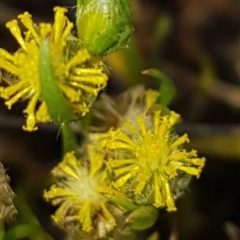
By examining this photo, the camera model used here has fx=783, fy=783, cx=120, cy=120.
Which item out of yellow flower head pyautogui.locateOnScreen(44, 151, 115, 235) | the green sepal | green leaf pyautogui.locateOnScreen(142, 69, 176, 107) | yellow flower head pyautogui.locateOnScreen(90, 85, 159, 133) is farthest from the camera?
yellow flower head pyautogui.locateOnScreen(90, 85, 159, 133)

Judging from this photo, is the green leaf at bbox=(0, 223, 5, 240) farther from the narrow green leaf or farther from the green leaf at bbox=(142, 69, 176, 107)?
the green leaf at bbox=(142, 69, 176, 107)

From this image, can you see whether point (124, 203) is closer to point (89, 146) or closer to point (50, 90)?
point (89, 146)

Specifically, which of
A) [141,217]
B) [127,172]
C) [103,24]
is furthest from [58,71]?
[141,217]

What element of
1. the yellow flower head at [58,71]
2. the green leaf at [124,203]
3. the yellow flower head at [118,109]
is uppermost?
the yellow flower head at [58,71]

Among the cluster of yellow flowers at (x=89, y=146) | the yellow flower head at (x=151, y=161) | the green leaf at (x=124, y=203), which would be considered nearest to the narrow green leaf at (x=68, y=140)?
the cluster of yellow flowers at (x=89, y=146)

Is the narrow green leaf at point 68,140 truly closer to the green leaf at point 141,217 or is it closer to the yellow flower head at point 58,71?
the yellow flower head at point 58,71

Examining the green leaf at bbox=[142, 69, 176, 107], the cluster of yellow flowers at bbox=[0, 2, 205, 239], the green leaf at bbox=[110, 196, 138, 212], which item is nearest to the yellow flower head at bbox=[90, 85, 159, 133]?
the green leaf at bbox=[142, 69, 176, 107]
